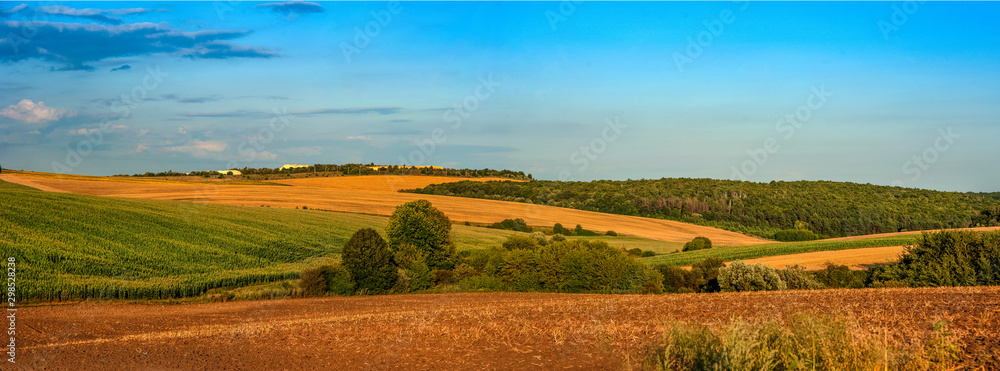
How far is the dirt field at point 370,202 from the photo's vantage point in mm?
63344

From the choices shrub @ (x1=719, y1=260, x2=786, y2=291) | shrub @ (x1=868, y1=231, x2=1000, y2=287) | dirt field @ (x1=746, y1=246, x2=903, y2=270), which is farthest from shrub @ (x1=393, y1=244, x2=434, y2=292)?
shrub @ (x1=868, y1=231, x2=1000, y2=287)

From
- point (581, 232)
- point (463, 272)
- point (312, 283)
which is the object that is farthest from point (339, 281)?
point (581, 232)

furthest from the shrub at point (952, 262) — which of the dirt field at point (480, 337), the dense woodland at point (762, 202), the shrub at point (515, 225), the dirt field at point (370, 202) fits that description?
the dense woodland at point (762, 202)

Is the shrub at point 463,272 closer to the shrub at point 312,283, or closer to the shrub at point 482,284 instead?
the shrub at point 482,284

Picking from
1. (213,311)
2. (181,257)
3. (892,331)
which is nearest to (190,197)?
(181,257)

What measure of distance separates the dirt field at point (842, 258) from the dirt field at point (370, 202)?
1728 centimetres

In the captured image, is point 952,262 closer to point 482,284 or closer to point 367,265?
point 482,284

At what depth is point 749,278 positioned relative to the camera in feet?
94.0

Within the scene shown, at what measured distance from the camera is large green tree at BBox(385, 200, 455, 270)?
3741 centimetres

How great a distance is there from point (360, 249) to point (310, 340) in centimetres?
2057

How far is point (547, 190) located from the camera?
94625mm

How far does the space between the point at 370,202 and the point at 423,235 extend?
1386 inches

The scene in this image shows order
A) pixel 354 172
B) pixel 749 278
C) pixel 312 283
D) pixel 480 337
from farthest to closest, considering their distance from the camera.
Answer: pixel 354 172 → pixel 312 283 → pixel 749 278 → pixel 480 337

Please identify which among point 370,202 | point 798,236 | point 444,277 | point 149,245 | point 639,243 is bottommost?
point 444,277
